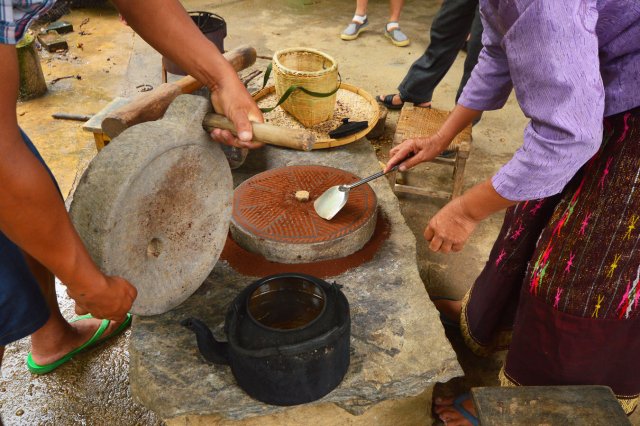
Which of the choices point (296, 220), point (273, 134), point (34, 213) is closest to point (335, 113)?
point (296, 220)

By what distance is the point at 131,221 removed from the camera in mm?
1521

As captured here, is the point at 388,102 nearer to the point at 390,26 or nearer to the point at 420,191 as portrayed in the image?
the point at 420,191

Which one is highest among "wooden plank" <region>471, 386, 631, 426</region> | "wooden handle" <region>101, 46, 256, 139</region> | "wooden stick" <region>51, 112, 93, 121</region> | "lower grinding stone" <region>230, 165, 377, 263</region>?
"wooden handle" <region>101, 46, 256, 139</region>

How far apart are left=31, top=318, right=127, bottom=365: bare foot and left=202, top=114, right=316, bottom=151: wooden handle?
136 centimetres

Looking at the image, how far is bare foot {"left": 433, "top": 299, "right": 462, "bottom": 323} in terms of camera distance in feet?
8.49

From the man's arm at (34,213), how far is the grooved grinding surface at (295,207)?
2.73 feet

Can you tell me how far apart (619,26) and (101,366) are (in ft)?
7.92

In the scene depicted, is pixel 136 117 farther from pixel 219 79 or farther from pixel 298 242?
pixel 298 242

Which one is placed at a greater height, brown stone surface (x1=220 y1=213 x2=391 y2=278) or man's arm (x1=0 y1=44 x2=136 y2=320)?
man's arm (x1=0 y1=44 x2=136 y2=320)

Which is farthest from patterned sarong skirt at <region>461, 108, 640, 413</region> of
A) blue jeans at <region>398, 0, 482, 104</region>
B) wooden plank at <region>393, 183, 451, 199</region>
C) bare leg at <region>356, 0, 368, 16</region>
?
bare leg at <region>356, 0, 368, 16</region>

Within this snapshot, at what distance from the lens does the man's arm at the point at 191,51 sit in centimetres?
168

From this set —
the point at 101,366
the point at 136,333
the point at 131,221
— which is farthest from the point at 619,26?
the point at 101,366

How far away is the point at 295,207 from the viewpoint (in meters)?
2.25

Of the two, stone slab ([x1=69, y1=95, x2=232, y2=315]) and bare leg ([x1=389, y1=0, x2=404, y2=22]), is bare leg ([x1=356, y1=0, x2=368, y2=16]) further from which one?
stone slab ([x1=69, y1=95, x2=232, y2=315])
